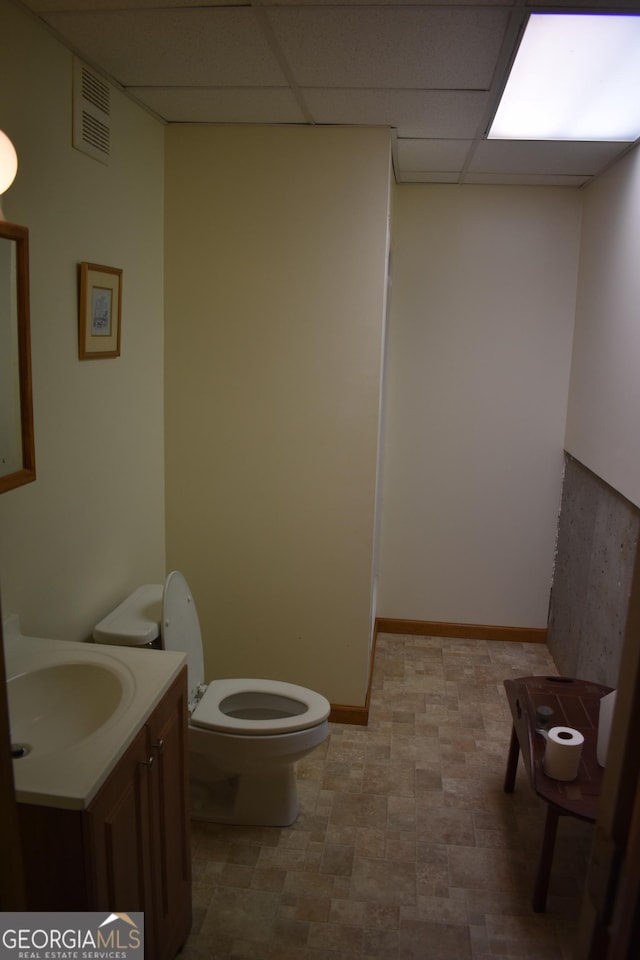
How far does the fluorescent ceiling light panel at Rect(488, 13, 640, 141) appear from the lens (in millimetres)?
1949

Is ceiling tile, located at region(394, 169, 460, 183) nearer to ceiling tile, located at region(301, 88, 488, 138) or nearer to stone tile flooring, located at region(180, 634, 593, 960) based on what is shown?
ceiling tile, located at region(301, 88, 488, 138)

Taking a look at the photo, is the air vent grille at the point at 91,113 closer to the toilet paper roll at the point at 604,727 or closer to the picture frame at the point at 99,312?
the picture frame at the point at 99,312

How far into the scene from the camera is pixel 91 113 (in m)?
2.22

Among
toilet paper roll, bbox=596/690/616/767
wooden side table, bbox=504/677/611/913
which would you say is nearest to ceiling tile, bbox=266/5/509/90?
toilet paper roll, bbox=596/690/616/767

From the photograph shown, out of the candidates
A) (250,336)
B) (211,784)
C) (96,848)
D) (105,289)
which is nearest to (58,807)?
(96,848)

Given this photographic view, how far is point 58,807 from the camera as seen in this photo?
142 cm

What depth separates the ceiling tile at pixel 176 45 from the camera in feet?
6.07

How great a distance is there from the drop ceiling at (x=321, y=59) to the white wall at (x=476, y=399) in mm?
735

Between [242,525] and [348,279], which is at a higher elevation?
[348,279]

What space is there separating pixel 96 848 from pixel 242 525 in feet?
5.89

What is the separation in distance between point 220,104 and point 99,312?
2.87ft

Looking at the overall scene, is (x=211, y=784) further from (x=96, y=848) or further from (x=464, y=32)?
(x=464, y=32)

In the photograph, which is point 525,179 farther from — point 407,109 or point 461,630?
point 461,630
